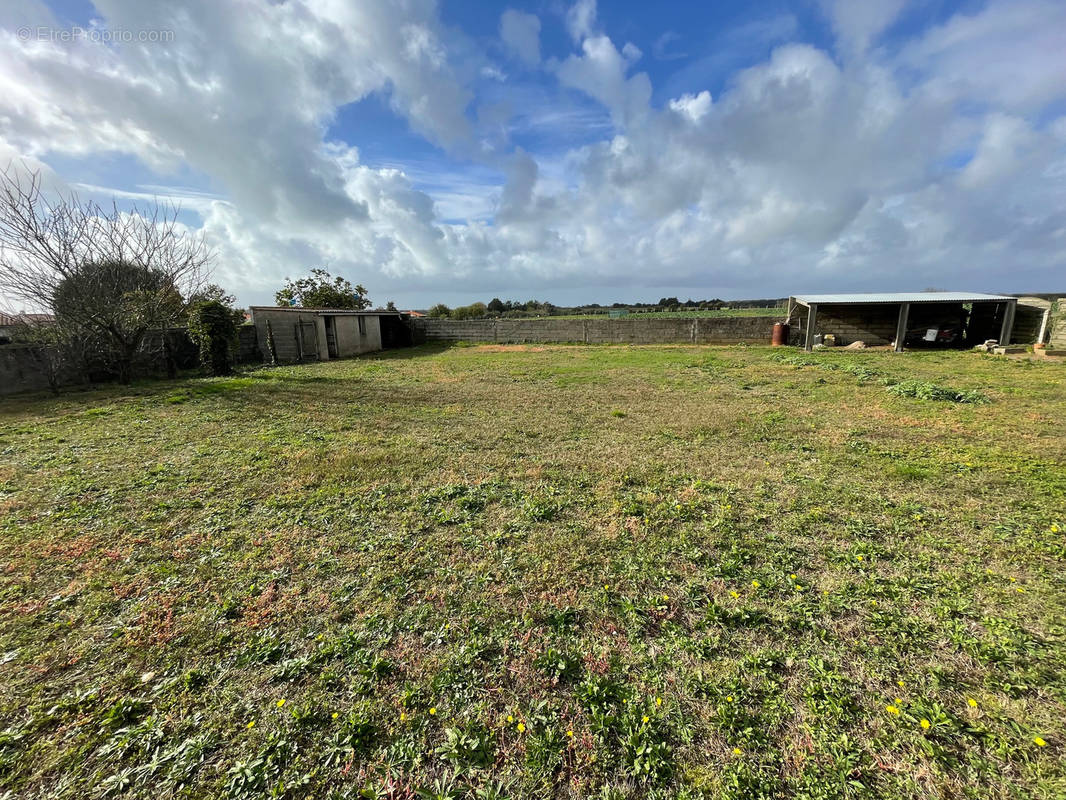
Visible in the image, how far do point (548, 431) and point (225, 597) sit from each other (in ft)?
13.8

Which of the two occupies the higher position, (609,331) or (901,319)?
(901,319)

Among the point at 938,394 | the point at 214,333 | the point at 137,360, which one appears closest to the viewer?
the point at 938,394

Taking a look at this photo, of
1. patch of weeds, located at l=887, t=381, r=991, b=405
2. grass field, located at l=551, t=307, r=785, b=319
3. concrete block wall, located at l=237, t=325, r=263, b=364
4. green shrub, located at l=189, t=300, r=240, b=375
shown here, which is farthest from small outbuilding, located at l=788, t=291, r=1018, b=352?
concrete block wall, located at l=237, t=325, r=263, b=364

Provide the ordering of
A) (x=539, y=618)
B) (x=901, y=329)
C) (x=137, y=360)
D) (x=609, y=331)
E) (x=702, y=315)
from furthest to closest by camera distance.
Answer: (x=702, y=315), (x=609, y=331), (x=901, y=329), (x=137, y=360), (x=539, y=618)

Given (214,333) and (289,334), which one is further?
(289,334)

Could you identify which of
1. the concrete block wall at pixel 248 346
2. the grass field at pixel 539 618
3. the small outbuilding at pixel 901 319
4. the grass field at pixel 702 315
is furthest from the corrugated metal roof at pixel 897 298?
the concrete block wall at pixel 248 346

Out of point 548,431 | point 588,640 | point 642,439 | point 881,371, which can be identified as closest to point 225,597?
point 588,640

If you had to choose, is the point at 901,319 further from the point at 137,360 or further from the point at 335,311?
the point at 137,360

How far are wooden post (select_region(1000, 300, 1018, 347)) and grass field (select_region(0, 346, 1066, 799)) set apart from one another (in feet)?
44.2

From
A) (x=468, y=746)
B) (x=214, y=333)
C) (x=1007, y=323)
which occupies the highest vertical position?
(x=214, y=333)

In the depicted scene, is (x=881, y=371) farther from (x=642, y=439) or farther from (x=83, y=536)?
(x=83, y=536)

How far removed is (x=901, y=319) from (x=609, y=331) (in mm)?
10891

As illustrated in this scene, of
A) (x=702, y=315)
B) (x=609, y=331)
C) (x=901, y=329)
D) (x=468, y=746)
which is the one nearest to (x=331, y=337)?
(x=609, y=331)

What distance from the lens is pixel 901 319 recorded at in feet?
49.9
